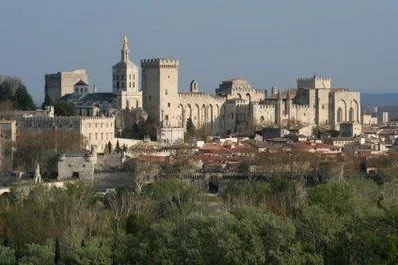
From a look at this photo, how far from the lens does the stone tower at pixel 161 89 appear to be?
76.4 meters

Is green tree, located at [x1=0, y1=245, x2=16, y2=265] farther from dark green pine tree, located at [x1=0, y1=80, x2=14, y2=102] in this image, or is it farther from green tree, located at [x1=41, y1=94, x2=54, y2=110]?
dark green pine tree, located at [x1=0, y1=80, x2=14, y2=102]

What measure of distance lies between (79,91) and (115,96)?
20.7ft

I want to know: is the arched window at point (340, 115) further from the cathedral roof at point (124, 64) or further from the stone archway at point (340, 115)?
the cathedral roof at point (124, 64)

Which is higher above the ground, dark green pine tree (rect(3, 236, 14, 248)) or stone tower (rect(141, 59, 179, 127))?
stone tower (rect(141, 59, 179, 127))

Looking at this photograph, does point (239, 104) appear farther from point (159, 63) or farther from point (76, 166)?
point (76, 166)

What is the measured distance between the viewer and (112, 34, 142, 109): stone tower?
76438 millimetres

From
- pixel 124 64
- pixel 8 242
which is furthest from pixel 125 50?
pixel 8 242

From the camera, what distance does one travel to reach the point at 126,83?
78.3 m

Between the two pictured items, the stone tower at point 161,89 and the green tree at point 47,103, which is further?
the stone tower at point 161,89

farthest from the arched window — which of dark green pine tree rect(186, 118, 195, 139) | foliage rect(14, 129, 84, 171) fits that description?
Answer: foliage rect(14, 129, 84, 171)

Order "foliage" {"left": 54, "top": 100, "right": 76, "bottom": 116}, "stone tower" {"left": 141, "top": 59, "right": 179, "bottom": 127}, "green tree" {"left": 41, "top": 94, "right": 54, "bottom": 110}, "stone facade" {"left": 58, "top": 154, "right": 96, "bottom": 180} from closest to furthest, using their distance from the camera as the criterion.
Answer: "stone facade" {"left": 58, "top": 154, "right": 96, "bottom": 180}, "foliage" {"left": 54, "top": 100, "right": 76, "bottom": 116}, "green tree" {"left": 41, "top": 94, "right": 54, "bottom": 110}, "stone tower" {"left": 141, "top": 59, "right": 179, "bottom": 127}

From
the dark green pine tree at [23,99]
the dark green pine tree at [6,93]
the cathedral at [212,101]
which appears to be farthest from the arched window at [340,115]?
the dark green pine tree at [6,93]

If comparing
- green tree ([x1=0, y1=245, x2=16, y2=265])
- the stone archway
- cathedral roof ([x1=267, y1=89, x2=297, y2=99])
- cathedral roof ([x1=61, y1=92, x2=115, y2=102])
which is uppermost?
cathedral roof ([x1=267, y1=89, x2=297, y2=99])

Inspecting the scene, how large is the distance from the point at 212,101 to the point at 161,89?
576cm
